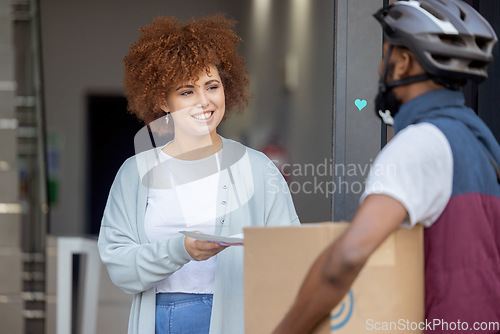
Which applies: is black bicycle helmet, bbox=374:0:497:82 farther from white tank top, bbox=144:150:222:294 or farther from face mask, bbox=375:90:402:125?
white tank top, bbox=144:150:222:294

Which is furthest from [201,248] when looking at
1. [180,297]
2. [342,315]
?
[342,315]

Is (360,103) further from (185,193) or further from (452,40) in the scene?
(452,40)

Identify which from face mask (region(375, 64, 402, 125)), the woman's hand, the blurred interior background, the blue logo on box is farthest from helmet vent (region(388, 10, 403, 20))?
the woman's hand

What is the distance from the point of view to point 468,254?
134 cm

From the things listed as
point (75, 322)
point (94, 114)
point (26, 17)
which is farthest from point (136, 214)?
point (94, 114)

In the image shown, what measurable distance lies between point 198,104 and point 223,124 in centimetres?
16

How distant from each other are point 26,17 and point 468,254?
3947 mm

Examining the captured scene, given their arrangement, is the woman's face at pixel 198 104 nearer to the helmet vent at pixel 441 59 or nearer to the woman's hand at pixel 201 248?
the woman's hand at pixel 201 248

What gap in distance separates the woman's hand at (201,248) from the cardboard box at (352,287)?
0.49 metres

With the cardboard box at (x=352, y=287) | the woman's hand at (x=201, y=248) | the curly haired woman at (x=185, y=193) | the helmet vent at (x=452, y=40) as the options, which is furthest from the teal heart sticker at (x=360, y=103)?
the cardboard box at (x=352, y=287)

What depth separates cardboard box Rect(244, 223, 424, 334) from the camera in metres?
1.37

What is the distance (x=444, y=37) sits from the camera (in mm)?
1429

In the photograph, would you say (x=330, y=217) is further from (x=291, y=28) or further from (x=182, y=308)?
(x=291, y=28)

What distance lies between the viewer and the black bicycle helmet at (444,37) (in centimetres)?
141
